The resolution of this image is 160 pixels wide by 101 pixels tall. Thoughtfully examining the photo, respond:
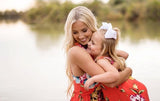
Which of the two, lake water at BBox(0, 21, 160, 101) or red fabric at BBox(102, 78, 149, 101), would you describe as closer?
red fabric at BBox(102, 78, 149, 101)

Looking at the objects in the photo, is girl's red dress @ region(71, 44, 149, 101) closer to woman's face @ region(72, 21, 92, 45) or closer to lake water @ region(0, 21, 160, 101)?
woman's face @ region(72, 21, 92, 45)

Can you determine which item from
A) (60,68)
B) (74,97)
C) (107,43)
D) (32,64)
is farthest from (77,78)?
(32,64)

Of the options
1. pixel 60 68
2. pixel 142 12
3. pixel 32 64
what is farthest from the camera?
pixel 142 12

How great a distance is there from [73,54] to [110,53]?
22 cm

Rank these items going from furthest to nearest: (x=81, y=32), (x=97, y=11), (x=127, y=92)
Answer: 1. (x=97, y=11)
2. (x=81, y=32)
3. (x=127, y=92)

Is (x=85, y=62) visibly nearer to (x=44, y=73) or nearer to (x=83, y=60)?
(x=83, y=60)

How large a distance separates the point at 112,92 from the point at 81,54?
30 cm

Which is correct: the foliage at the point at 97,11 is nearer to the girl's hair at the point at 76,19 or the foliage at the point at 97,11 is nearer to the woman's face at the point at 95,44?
the girl's hair at the point at 76,19

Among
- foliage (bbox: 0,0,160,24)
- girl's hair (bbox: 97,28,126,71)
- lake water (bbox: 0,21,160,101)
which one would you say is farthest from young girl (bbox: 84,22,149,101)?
foliage (bbox: 0,0,160,24)

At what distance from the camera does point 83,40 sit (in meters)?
1.82

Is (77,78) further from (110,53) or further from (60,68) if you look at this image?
(60,68)

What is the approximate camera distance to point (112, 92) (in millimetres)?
1700

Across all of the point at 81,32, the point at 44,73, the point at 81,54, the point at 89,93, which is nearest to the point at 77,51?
the point at 81,54

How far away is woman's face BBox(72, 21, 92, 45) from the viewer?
1769 millimetres
